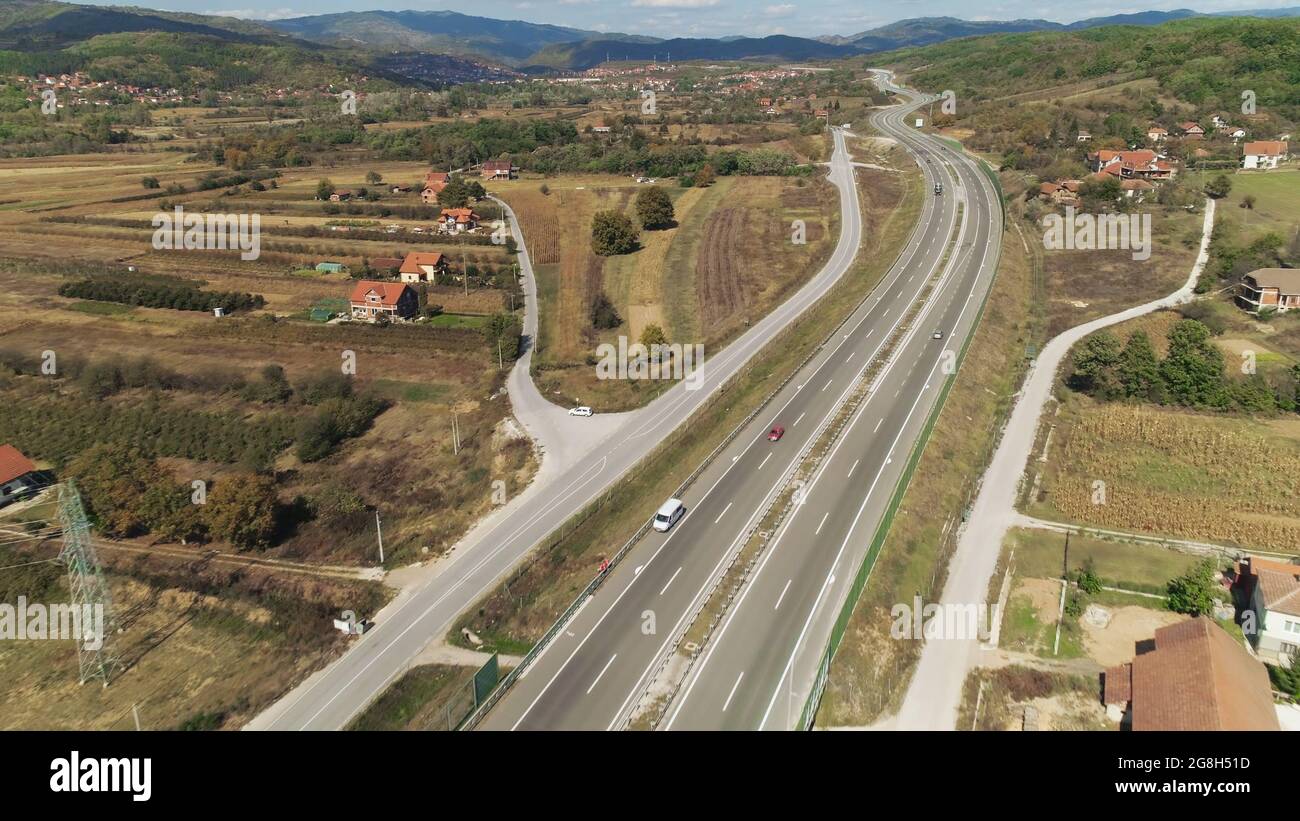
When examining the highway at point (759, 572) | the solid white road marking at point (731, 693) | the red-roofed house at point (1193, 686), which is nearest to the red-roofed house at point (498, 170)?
the highway at point (759, 572)

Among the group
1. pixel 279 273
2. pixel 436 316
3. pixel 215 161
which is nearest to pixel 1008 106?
pixel 436 316

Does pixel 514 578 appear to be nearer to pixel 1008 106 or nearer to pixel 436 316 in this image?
pixel 436 316

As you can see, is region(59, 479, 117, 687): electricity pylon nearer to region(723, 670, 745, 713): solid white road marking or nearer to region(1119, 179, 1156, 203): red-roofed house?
region(723, 670, 745, 713): solid white road marking

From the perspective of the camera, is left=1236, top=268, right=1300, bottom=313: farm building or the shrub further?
the shrub

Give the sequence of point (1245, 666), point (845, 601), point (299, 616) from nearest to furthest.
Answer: point (1245, 666) < point (845, 601) < point (299, 616)

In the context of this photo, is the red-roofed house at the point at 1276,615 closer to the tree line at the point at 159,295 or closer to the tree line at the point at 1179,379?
the tree line at the point at 1179,379

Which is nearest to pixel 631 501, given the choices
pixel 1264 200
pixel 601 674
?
pixel 601 674

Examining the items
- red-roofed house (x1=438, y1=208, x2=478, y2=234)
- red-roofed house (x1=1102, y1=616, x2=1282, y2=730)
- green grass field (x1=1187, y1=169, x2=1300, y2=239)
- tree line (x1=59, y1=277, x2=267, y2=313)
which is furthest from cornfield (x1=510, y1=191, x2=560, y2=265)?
→ green grass field (x1=1187, y1=169, x2=1300, y2=239)

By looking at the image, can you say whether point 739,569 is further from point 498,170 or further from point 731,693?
point 498,170

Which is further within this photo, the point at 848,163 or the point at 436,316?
the point at 848,163
